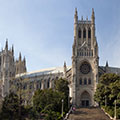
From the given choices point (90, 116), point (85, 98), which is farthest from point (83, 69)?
point (90, 116)

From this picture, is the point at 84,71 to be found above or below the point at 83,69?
below

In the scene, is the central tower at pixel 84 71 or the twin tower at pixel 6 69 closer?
the central tower at pixel 84 71

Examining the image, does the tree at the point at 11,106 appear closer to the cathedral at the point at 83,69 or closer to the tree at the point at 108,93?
the tree at the point at 108,93

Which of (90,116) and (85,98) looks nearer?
(90,116)

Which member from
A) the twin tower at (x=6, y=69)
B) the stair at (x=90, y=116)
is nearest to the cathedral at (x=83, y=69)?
the twin tower at (x=6, y=69)

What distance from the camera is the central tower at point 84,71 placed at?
79188 mm

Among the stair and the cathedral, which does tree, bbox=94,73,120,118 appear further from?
the cathedral

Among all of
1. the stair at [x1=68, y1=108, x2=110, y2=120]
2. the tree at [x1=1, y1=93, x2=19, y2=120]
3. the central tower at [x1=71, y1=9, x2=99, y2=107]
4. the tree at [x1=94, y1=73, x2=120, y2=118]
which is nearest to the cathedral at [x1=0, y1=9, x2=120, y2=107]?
the central tower at [x1=71, y1=9, x2=99, y2=107]

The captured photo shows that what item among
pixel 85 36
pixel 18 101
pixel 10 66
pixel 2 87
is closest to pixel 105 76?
pixel 85 36

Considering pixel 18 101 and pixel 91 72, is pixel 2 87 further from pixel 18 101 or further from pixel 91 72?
pixel 18 101

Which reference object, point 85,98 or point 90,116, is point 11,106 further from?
point 85,98

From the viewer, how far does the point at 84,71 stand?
3196 inches

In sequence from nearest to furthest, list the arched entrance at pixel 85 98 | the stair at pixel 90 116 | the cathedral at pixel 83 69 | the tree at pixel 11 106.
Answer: the tree at pixel 11 106 < the stair at pixel 90 116 < the cathedral at pixel 83 69 < the arched entrance at pixel 85 98

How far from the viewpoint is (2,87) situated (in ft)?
316
